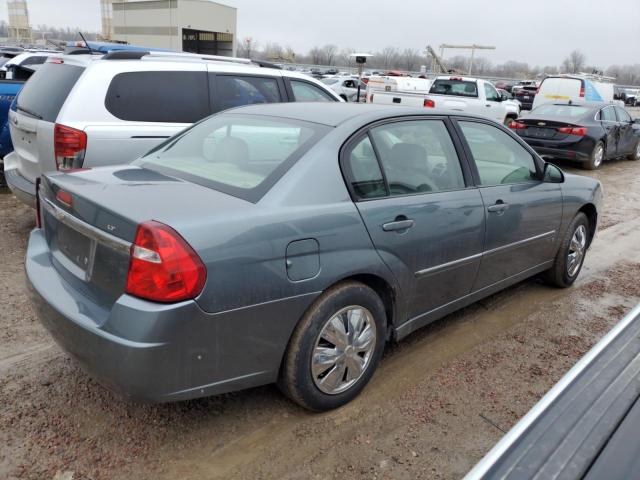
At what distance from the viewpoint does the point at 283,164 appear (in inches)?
113

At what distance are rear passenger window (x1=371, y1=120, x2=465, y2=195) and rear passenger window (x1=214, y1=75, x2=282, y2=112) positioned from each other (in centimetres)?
279

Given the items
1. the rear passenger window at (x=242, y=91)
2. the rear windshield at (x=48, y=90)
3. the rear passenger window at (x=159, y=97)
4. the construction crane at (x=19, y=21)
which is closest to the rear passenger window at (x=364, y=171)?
the rear passenger window at (x=159, y=97)

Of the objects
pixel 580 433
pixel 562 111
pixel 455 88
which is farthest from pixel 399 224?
pixel 455 88

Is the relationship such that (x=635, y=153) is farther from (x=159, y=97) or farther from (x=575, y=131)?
(x=159, y=97)

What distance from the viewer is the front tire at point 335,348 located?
8.93 ft

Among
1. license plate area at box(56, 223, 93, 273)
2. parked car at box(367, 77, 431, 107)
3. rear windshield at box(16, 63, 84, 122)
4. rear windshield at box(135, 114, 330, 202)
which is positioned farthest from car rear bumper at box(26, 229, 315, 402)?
parked car at box(367, 77, 431, 107)

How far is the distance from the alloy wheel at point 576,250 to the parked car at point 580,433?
3.48 metres

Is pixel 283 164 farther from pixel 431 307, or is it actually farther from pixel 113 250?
pixel 431 307

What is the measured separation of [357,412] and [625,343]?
1591mm

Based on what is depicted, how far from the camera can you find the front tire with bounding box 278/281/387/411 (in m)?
2.72

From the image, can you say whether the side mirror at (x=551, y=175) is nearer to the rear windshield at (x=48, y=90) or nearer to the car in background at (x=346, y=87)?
the rear windshield at (x=48, y=90)

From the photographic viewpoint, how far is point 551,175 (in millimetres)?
4445

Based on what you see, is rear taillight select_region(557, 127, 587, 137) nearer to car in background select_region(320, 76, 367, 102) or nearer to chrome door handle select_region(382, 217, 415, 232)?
chrome door handle select_region(382, 217, 415, 232)

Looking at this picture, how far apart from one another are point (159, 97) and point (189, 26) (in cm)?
4665
